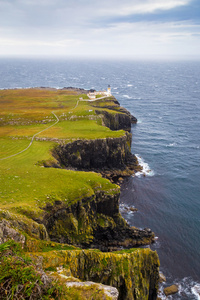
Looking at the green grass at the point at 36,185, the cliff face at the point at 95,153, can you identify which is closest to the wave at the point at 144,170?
the cliff face at the point at 95,153

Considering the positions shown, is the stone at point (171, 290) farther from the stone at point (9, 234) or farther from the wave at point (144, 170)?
the wave at point (144, 170)

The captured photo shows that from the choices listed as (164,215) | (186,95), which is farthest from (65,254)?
(186,95)

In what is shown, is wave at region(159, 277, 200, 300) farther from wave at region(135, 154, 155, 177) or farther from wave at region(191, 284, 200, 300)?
wave at region(135, 154, 155, 177)

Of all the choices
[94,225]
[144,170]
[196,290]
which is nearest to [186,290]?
[196,290]

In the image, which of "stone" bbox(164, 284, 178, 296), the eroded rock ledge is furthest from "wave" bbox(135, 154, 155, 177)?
"stone" bbox(164, 284, 178, 296)

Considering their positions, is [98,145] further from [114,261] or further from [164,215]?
[114,261]

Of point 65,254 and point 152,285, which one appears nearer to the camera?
point 65,254
